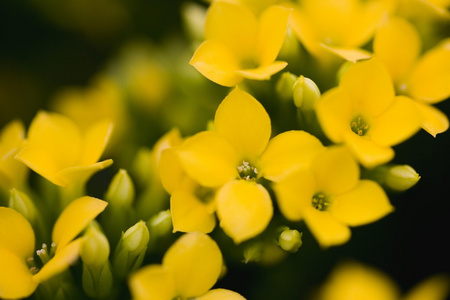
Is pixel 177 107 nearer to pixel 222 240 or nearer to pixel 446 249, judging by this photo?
pixel 222 240

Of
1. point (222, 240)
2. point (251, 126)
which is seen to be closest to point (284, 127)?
point (251, 126)

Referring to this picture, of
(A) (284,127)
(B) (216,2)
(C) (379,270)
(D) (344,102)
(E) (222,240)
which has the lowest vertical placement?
(C) (379,270)

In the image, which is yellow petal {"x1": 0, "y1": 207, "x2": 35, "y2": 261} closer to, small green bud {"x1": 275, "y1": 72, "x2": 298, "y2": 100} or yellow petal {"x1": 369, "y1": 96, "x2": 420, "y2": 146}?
small green bud {"x1": 275, "y1": 72, "x2": 298, "y2": 100}

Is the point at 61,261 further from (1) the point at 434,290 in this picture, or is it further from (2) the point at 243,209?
(1) the point at 434,290

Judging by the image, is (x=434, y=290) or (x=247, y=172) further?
(x=434, y=290)

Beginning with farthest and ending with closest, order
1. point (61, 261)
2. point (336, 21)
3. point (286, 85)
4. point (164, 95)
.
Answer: point (164, 95), point (336, 21), point (286, 85), point (61, 261)

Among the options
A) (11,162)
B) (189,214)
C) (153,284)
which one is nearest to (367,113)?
(189,214)

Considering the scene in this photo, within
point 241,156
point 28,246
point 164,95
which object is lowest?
point 164,95
